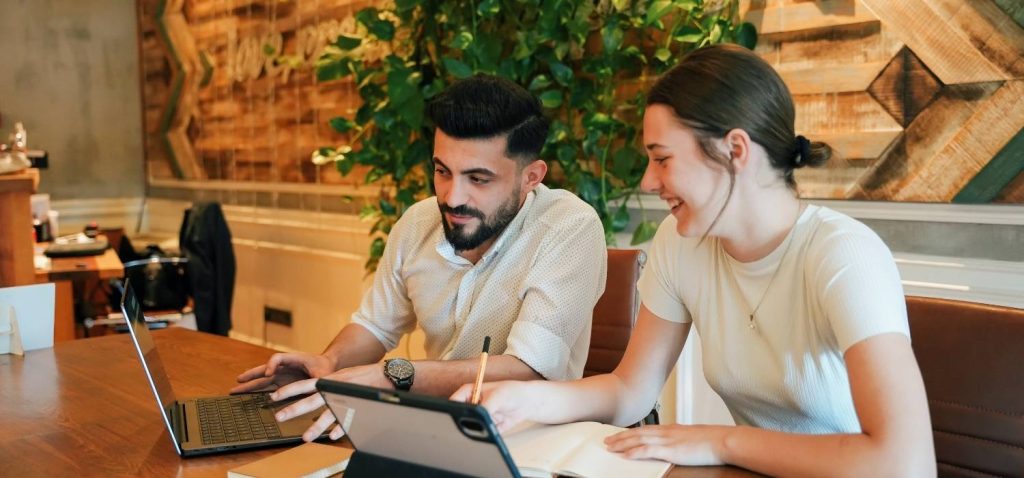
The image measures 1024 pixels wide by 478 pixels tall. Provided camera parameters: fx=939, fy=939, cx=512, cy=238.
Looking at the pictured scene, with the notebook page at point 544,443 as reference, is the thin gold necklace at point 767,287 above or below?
above

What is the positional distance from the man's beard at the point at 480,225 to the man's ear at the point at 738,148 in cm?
63

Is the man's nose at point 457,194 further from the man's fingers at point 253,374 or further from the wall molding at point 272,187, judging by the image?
the wall molding at point 272,187

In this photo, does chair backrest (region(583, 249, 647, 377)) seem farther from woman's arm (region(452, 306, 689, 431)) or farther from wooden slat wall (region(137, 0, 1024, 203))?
wooden slat wall (region(137, 0, 1024, 203))

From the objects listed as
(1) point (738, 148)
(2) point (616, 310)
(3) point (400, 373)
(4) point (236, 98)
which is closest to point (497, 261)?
(2) point (616, 310)

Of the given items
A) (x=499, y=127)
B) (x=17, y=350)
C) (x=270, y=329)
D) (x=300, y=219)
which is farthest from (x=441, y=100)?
(x=270, y=329)

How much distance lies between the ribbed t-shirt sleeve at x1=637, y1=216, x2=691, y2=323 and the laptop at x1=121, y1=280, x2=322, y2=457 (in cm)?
63

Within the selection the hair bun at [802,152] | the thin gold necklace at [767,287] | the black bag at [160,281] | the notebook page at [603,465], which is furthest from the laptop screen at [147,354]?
the black bag at [160,281]

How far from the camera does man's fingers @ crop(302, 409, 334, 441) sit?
1.47 meters

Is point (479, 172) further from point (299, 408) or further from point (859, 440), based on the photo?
point (859, 440)

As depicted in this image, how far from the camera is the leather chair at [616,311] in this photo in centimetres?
210

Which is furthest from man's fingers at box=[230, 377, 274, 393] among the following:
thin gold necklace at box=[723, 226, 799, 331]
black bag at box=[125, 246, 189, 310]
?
black bag at box=[125, 246, 189, 310]

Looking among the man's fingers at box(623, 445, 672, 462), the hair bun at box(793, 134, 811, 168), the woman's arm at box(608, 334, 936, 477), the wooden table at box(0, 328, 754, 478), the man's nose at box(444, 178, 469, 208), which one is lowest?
the wooden table at box(0, 328, 754, 478)

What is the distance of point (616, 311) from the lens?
6.96 feet

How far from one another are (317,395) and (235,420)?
0.47ft
